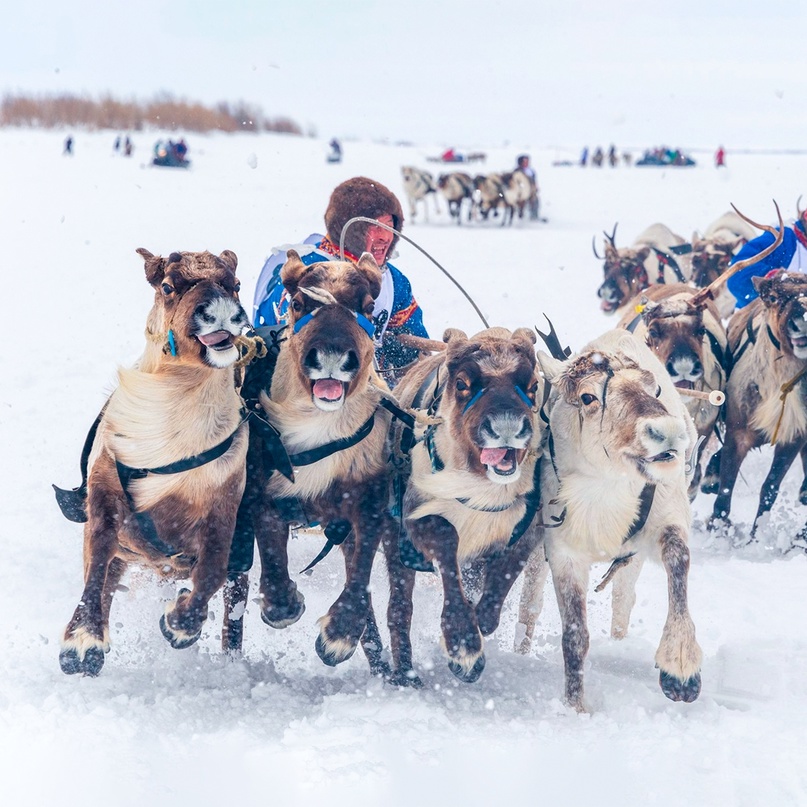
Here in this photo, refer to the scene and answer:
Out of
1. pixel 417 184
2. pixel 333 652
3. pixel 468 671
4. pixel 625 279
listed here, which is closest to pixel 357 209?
pixel 333 652

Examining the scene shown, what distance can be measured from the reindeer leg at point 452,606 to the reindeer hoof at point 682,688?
686 mm

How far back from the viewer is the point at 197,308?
3752mm

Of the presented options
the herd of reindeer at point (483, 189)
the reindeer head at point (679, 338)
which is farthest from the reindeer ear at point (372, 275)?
the herd of reindeer at point (483, 189)

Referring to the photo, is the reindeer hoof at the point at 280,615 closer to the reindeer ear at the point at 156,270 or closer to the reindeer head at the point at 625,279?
the reindeer ear at the point at 156,270

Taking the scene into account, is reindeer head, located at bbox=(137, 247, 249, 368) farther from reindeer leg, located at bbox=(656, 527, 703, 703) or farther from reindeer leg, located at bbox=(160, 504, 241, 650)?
reindeer leg, located at bbox=(656, 527, 703, 703)

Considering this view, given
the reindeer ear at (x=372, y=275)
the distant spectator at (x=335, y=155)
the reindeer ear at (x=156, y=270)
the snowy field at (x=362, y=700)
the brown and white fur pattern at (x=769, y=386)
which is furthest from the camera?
the distant spectator at (x=335, y=155)

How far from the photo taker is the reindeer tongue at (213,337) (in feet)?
12.4

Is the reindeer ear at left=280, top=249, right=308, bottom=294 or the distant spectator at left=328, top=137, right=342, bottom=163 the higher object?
the distant spectator at left=328, top=137, right=342, bottom=163

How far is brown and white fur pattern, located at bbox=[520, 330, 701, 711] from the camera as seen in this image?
3.85m

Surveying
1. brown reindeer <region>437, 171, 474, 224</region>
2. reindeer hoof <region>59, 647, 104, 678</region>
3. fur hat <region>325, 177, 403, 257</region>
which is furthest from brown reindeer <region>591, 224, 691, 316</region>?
brown reindeer <region>437, 171, 474, 224</region>

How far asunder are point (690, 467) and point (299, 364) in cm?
200

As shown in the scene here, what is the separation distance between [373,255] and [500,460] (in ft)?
5.76

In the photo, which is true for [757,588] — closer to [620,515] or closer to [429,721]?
[620,515]

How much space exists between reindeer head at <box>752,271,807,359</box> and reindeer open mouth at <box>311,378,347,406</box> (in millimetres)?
3111
